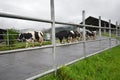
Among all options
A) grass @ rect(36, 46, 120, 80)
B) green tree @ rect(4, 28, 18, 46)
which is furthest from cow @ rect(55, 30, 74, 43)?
green tree @ rect(4, 28, 18, 46)

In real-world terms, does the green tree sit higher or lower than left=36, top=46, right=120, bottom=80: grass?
higher

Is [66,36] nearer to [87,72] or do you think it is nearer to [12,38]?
[12,38]

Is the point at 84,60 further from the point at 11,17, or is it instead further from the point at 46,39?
the point at 11,17

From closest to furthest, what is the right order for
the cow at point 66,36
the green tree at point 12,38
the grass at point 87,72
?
the grass at point 87,72 → the green tree at point 12,38 → the cow at point 66,36

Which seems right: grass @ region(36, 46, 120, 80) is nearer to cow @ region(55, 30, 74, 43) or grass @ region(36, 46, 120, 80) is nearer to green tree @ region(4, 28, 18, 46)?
green tree @ region(4, 28, 18, 46)

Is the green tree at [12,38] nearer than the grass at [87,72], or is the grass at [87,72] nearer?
the grass at [87,72]

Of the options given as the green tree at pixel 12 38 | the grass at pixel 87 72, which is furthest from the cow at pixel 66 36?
the green tree at pixel 12 38

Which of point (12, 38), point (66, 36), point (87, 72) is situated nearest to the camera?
point (87, 72)

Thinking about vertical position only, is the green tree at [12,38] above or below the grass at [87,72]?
above

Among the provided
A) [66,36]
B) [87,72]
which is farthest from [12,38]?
[66,36]

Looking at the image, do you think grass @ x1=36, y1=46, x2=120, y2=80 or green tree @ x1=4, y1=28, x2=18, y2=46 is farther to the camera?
green tree @ x1=4, y1=28, x2=18, y2=46

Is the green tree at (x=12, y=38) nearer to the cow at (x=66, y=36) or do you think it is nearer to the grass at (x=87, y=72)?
the grass at (x=87, y=72)

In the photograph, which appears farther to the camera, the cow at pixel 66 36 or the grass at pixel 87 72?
the cow at pixel 66 36

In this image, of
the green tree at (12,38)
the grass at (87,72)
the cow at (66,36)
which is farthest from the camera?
the cow at (66,36)
